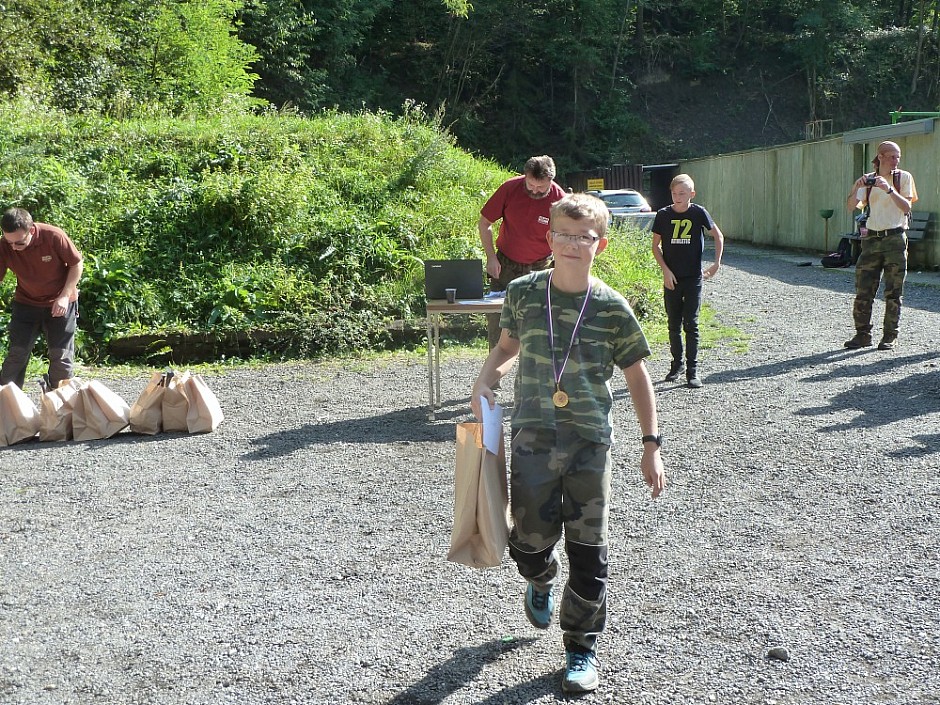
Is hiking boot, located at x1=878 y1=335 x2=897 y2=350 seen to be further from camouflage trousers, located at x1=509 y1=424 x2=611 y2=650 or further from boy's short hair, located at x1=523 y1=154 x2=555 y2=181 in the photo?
camouflage trousers, located at x1=509 y1=424 x2=611 y2=650

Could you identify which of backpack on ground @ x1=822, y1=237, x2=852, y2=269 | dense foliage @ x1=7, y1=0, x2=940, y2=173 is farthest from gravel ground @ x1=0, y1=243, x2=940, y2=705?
dense foliage @ x1=7, y1=0, x2=940, y2=173

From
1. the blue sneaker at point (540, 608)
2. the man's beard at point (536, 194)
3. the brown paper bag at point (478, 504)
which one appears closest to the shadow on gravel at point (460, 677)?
the blue sneaker at point (540, 608)

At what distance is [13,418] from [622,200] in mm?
20943

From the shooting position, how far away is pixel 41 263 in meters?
7.90

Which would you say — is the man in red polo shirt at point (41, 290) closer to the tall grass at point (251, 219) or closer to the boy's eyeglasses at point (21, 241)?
the boy's eyeglasses at point (21, 241)

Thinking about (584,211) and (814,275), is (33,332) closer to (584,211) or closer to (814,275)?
(584,211)

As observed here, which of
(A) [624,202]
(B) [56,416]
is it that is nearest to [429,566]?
(B) [56,416]

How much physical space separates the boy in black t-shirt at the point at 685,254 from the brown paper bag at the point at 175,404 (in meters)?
4.52

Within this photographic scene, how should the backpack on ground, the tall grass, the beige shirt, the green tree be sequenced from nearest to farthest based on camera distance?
1. the beige shirt
2. the tall grass
3. the backpack on ground
4. the green tree

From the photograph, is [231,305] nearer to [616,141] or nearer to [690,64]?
[616,141]

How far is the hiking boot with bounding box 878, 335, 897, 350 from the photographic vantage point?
1020 cm

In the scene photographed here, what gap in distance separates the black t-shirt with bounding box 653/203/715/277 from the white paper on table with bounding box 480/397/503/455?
228 inches

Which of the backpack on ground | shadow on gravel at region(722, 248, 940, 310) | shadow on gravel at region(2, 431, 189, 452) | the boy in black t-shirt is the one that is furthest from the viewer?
the backpack on ground

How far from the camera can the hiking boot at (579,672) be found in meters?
3.33
